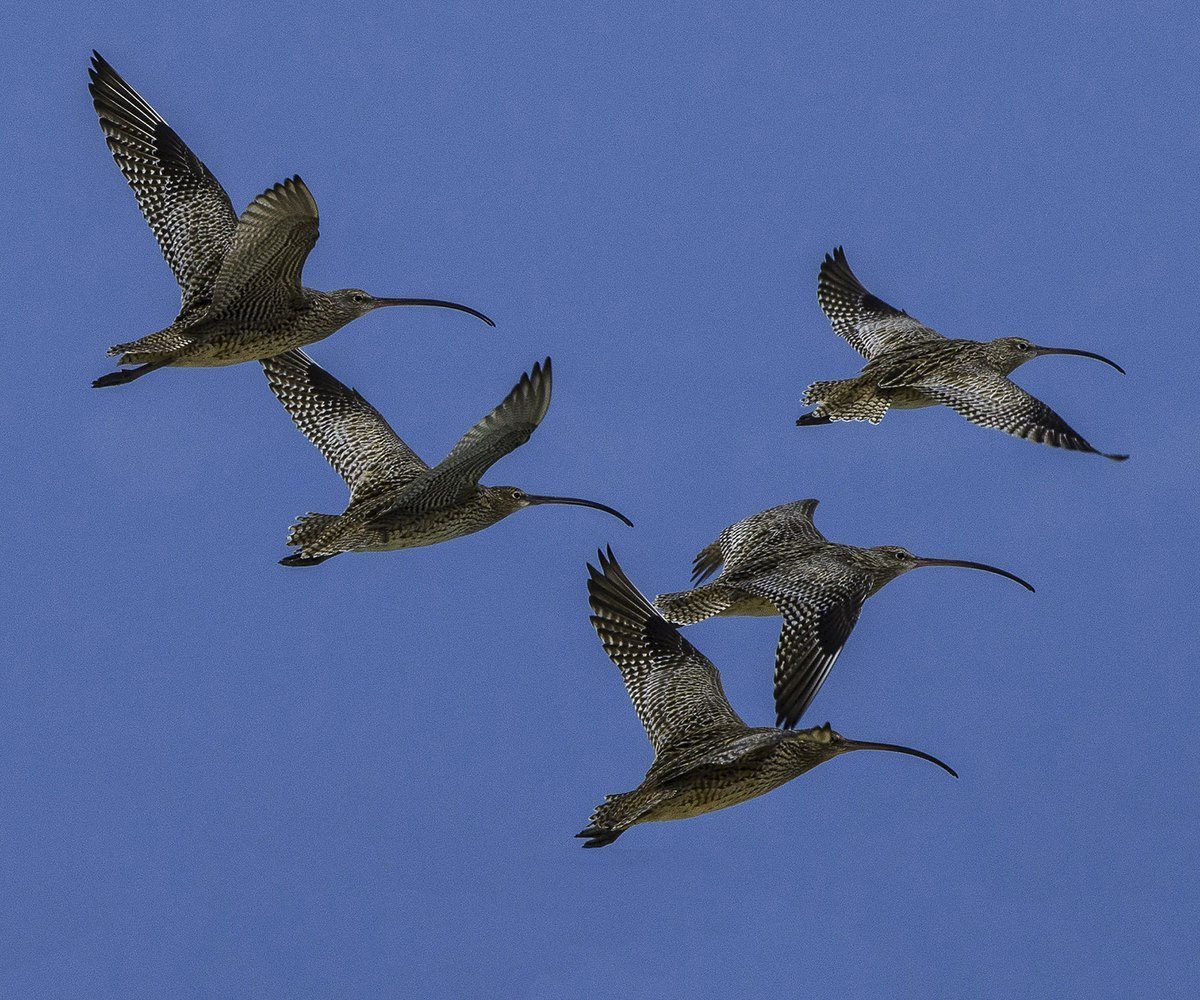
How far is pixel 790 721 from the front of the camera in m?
13.7

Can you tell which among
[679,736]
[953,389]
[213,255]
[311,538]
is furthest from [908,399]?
[213,255]

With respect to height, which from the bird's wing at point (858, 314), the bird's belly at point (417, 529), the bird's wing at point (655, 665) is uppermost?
the bird's wing at point (858, 314)

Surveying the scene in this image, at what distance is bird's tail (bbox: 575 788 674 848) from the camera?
12.4 metres

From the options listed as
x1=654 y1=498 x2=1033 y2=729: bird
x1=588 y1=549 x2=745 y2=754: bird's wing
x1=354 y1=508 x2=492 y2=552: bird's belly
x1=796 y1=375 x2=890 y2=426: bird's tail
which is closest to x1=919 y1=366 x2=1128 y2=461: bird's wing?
x1=796 y1=375 x2=890 y2=426: bird's tail

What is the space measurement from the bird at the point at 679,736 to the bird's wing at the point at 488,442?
112 centimetres

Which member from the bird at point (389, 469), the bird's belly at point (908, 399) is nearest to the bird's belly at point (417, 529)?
the bird at point (389, 469)

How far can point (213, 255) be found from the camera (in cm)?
1559

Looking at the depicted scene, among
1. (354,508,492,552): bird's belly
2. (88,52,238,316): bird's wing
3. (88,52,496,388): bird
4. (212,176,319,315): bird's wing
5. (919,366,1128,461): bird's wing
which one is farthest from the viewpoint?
(919,366,1128,461): bird's wing

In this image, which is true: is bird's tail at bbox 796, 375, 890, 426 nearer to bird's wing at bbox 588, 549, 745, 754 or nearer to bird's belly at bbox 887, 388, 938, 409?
bird's belly at bbox 887, 388, 938, 409

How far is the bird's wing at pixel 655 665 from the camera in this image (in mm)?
13594

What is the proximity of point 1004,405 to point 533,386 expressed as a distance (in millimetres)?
5328

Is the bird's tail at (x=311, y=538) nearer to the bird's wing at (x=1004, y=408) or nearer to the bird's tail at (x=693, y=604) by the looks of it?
the bird's tail at (x=693, y=604)

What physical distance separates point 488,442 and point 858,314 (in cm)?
735

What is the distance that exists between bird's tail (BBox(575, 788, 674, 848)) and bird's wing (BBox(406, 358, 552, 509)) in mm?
2288
